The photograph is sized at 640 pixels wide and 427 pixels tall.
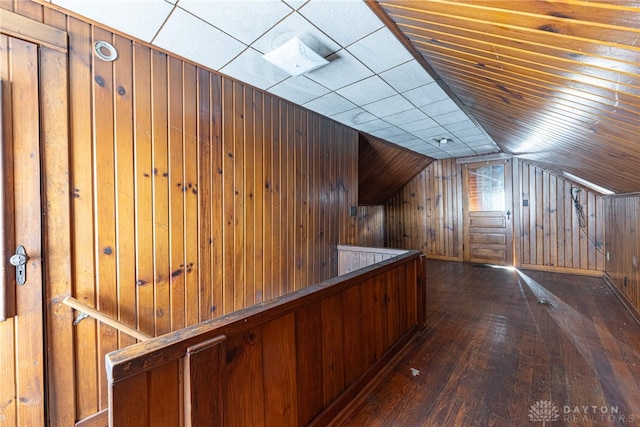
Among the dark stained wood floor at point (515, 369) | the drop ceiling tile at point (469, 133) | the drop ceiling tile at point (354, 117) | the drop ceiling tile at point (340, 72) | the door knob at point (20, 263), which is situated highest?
the drop ceiling tile at point (354, 117)

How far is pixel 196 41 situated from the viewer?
169cm

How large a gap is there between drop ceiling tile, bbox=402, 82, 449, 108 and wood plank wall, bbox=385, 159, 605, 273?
3.47m

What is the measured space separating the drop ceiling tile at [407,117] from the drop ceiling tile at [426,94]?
8.9 inches

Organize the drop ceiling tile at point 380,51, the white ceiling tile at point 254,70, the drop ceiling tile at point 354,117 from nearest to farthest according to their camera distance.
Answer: the drop ceiling tile at point 380,51 → the white ceiling tile at point 254,70 → the drop ceiling tile at point 354,117

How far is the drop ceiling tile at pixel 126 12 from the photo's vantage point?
4.49 feet

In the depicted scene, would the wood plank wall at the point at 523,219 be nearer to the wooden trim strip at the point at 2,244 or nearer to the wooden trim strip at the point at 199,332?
the wooden trim strip at the point at 199,332

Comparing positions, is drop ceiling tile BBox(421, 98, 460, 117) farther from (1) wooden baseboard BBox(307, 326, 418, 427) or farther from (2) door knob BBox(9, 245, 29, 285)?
(2) door knob BBox(9, 245, 29, 285)

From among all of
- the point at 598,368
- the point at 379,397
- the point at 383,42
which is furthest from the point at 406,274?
the point at 383,42

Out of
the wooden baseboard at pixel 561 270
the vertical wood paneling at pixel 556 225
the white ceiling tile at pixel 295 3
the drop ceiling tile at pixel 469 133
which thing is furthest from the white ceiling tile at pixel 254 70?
the wooden baseboard at pixel 561 270

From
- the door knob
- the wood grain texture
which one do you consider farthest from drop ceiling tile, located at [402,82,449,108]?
the door knob

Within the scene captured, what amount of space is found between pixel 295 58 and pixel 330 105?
1.00 metres

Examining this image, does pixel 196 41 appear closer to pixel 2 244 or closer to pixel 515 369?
pixel 2 244

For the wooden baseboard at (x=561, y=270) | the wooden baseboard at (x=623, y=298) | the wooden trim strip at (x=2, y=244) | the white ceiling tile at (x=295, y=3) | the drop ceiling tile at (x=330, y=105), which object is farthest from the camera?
the wooden baseboard at (x=561, y=270)

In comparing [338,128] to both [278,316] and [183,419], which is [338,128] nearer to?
[278,316]
